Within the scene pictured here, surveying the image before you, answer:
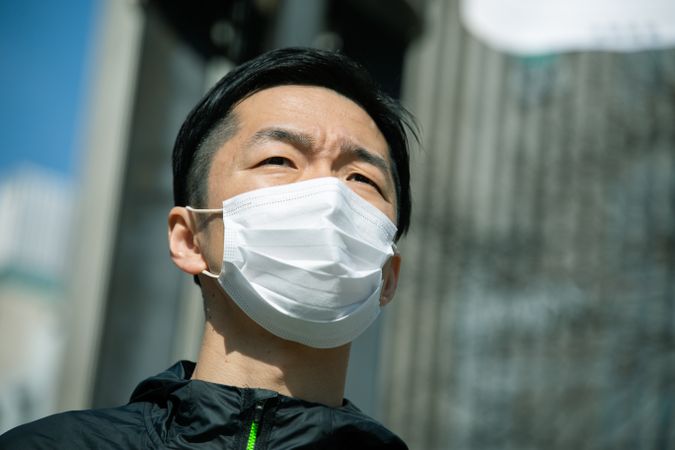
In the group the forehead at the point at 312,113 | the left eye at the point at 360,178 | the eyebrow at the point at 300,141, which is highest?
the forehead at the point at 312,113

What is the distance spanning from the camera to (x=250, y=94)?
254 centimetres

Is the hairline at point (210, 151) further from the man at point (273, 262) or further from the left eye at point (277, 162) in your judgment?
the left eye at point (277, 162)

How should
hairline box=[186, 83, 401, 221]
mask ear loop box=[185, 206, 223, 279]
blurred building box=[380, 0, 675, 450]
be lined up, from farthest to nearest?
blurred building box=[380, 0, 675, 450], hairline box=[186, 83, 401, 221], mask ear loop box=[185, 206, 223, 279]

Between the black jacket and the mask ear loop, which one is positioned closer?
the black jacket

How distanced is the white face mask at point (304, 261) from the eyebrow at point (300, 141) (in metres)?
0.11

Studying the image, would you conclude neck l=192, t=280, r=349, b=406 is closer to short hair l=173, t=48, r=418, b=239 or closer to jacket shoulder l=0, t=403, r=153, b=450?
jacket shoulder l=0, t=403, r=153, b=450

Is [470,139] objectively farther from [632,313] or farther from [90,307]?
[90,307]

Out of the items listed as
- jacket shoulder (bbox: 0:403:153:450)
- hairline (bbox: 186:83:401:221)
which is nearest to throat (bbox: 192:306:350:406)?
jacket shoulder (bbox: 0:403:153:450)

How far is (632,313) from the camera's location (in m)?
6.14

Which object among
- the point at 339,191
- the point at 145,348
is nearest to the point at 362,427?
the point at 339,191

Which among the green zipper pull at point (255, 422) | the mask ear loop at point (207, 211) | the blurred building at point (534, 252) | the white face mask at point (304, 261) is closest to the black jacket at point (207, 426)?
the green zipper pull at point (255, 422)

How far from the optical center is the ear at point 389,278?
2.48 m

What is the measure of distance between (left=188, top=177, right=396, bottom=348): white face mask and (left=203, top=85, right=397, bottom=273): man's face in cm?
5

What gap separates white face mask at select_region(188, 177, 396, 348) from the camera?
2201 millimetres
